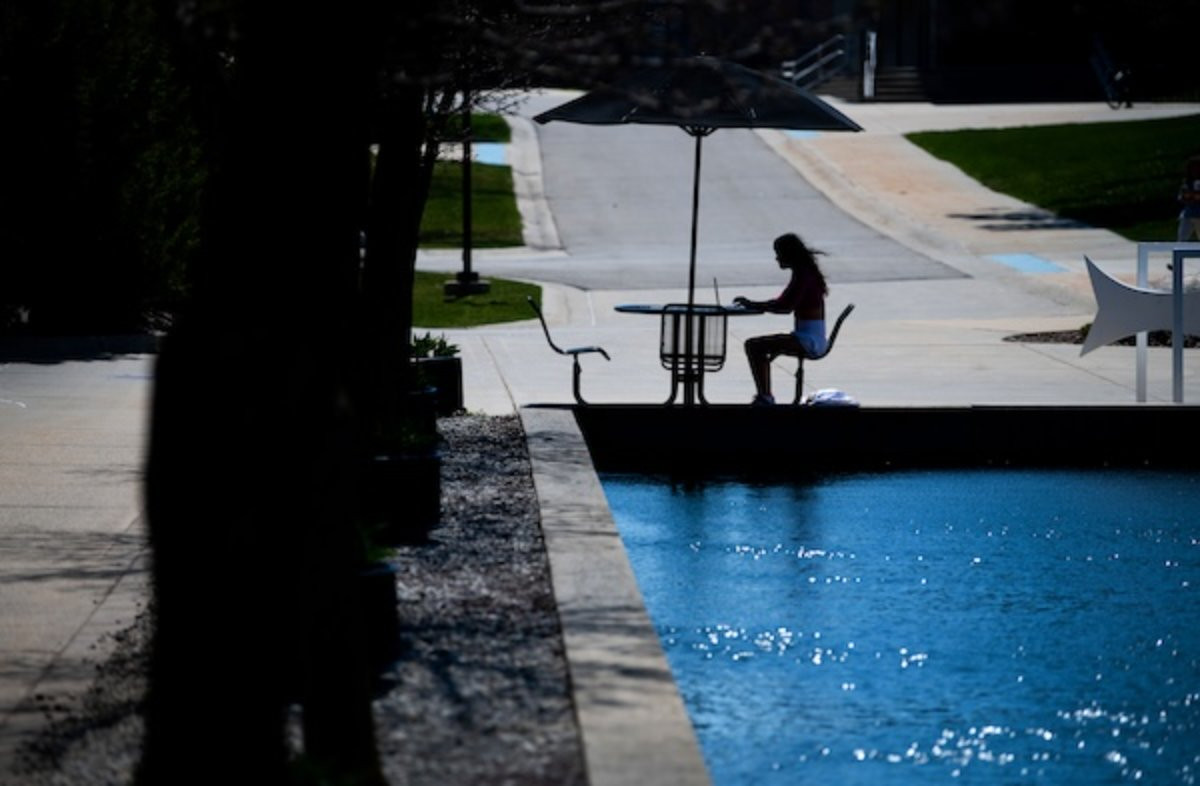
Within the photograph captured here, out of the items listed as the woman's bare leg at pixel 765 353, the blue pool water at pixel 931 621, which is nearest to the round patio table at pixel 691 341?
the woman's bare leg at pixel 765 353

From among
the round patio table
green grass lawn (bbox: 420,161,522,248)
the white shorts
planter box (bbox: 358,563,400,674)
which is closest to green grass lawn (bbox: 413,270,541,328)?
green grass lawn (bbox: 420,161,522,248)

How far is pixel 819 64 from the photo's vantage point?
68062mm

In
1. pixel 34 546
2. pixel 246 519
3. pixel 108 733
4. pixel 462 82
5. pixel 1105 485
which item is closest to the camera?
pixel 246 519

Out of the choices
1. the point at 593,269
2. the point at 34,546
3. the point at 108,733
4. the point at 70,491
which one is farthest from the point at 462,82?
the point at 593,269

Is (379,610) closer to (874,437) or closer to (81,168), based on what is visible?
(874,437)

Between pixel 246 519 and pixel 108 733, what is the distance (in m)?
1.70

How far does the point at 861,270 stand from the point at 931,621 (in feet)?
71.7

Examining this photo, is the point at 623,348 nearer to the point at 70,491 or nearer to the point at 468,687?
the point at 70,491

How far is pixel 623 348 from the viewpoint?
21672mm

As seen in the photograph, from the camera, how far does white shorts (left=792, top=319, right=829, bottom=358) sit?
15.7 metres

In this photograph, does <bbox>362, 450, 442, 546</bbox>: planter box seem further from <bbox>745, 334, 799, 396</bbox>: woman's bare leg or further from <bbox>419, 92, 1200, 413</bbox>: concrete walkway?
<bbox>745, 334, 799, 396</bbox>: woman's bare leg

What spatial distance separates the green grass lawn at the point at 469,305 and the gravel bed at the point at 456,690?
15.1 metres

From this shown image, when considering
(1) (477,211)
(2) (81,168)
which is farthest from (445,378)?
(1) (477,211)

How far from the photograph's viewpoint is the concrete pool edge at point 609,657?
618 cm
